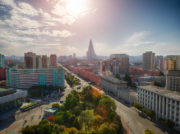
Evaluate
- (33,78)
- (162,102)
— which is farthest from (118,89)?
(33,78)

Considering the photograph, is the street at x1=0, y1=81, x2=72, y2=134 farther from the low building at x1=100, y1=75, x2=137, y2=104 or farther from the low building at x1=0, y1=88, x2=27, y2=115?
the low building at x1=100, y1=75, x2=137, y2=104

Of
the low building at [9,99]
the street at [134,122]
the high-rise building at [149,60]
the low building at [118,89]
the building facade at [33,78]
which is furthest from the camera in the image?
the high-rise building at [149,60]

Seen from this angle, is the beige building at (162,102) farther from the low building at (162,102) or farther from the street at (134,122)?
the street at (134,122)

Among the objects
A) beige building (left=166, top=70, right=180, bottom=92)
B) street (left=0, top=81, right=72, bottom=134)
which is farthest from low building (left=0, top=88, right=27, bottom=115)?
beige building (left=166, top=70, right=180, bottom=92)

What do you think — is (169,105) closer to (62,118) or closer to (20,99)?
(62,118)

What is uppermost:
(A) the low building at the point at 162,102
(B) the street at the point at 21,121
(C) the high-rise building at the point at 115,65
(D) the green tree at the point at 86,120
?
(C) the high-rise building at the point at 115,65

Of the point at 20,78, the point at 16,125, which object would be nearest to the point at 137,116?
the point at 16,125

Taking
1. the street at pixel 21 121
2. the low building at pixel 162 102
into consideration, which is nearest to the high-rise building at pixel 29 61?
the street at pixel 21 121

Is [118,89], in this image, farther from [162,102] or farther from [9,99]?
[9,99]
